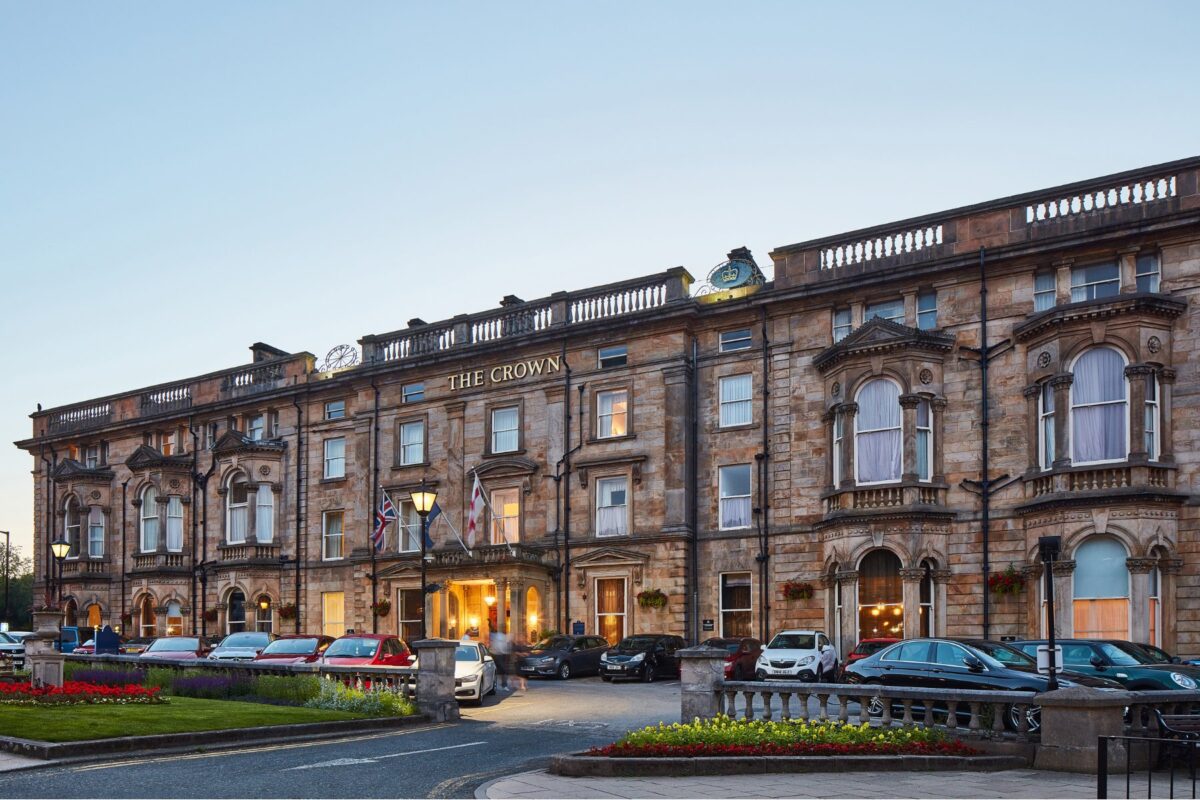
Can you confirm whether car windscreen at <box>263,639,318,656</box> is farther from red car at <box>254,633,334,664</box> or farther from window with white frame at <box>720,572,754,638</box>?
window with white frame at <box>720,572,754,638</box>

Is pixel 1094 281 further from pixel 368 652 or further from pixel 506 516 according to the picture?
pixel 368 652

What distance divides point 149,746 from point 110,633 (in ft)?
76.4

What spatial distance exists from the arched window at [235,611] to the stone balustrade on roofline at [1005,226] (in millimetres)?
27862

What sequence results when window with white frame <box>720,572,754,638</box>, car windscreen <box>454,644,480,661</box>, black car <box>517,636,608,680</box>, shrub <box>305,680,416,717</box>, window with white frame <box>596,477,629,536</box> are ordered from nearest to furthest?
1. shrub <box>305,680,416,717</box>
2. car windscreen <box>454,644,480,661</box>
3. black car <box>517,636,608,680</box>
4. window with white frame <box>720,572,754,638</box>
5. window with white frame <box>596,477,629,536</box>

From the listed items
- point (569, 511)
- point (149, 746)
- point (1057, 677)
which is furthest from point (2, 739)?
point (569, 511)

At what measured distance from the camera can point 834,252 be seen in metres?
38.0

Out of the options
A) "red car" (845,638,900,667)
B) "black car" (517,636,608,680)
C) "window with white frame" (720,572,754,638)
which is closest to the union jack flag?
"black car" (517,636,608,680)

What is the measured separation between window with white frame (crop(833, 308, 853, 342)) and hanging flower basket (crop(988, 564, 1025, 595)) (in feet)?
28.5

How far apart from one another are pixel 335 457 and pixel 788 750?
3669 centimetres

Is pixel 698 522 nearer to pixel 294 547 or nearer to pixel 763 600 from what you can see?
pixel 763 600

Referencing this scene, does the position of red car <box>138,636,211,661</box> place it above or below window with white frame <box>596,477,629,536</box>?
below

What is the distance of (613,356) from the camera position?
42094 millimetres

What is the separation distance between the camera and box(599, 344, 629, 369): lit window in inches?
1649

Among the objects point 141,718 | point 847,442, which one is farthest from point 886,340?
point 141,718
